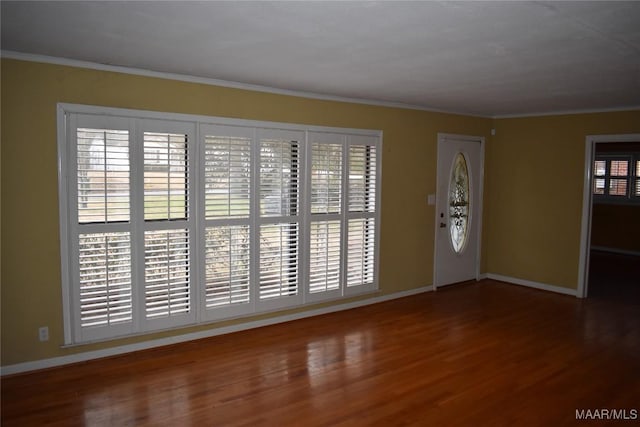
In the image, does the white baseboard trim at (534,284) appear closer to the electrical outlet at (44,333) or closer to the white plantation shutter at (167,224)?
the white plantation shutter at (167,224)

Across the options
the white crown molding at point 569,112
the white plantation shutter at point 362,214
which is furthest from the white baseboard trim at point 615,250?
the white plantation shutter at point 362,214

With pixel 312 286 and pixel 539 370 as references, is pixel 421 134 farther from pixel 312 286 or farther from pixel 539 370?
pixel 539 370

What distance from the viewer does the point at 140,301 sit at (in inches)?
153

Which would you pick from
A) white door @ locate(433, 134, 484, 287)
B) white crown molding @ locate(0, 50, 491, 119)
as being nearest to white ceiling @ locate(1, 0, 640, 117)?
white crown molding @ locate(0, 50, 491, 119)

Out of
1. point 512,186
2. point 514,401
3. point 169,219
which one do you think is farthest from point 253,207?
point 512,186

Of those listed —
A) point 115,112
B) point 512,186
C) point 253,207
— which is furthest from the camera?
point 512,186

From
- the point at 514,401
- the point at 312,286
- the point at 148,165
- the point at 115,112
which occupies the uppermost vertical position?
the point at 115,112

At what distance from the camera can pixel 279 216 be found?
15.2 feet

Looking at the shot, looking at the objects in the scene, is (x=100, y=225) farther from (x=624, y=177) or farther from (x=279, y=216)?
(x=624, y=177)

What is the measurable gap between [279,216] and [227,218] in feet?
1.81

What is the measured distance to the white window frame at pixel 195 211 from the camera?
355 centimetres

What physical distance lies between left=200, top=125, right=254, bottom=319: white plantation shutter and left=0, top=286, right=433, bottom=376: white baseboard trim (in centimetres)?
18

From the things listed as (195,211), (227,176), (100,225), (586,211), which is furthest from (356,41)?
(586,211)

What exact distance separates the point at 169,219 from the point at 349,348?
187 cm
